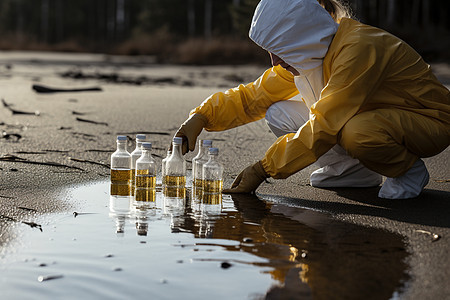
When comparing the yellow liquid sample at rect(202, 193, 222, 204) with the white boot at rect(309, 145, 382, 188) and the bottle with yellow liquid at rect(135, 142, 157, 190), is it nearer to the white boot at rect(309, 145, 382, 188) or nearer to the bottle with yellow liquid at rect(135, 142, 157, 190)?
the bottle with yellow liquid at rect(135, 142, 157, 190)

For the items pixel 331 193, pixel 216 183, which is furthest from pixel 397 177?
pixel 216 183

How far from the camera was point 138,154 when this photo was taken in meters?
4.35

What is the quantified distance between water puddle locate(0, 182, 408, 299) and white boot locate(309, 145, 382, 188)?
2.16ft

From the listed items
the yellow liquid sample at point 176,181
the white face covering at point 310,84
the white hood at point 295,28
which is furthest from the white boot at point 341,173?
the yellow liquid sample at point 176,181

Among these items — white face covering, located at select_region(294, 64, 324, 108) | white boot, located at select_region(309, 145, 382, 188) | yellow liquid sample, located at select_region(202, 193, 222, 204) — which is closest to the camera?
yellow liquid sample, located at select_region(202, 193, 222, 204)

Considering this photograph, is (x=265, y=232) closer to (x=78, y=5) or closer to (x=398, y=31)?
(x=398, y=31)

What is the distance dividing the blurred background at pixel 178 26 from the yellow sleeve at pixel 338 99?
761 mm

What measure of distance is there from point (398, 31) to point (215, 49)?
641cm

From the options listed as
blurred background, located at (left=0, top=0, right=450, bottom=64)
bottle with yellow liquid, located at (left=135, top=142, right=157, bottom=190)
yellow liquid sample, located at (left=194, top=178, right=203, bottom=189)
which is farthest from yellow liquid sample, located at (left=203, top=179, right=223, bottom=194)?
blurred background, located at (left=0, top=0, right=450, bottom=64)

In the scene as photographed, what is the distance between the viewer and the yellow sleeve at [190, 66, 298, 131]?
456 cm

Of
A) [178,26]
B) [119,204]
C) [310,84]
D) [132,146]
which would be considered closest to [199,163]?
[119,204]

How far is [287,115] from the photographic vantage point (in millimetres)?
4539

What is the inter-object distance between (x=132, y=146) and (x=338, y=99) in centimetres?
260

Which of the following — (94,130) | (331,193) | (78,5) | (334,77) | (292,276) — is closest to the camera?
(292,276)
